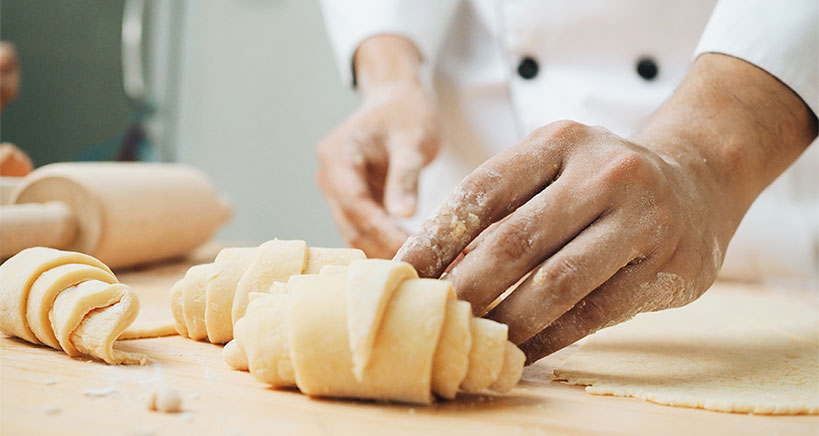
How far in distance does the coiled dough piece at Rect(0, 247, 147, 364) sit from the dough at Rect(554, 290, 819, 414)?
25.7 inches

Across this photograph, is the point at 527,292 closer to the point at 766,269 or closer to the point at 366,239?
the point at 366,239

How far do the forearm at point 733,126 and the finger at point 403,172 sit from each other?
0.59 m

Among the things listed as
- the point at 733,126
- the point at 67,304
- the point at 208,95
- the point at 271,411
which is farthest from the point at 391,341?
the point at 208,95

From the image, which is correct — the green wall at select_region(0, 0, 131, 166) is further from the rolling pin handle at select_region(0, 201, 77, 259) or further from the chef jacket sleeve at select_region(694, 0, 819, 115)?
the chef jacket sleeve at select_region(694, 0, 819, 115)

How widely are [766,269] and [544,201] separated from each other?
1.50m

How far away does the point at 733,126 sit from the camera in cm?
127

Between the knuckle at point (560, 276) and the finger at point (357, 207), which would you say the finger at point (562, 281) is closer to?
the knuckle at point (560, 276)

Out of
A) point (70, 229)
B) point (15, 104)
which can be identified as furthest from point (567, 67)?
point (15, 104)

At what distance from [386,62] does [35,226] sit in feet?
3.78

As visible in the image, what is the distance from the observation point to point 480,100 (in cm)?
248

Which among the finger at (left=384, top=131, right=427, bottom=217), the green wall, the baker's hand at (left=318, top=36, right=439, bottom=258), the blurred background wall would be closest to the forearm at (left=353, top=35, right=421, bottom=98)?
the baker's hand at (left=318, top=36, right=439, bottom=258)

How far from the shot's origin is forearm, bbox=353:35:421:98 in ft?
7.57

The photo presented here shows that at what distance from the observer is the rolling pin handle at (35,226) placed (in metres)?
1.77

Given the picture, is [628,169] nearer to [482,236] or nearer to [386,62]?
[482,236]
